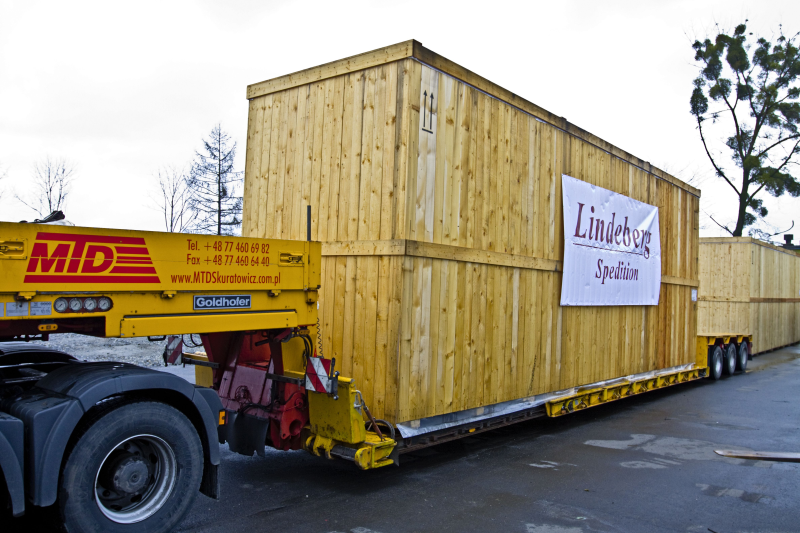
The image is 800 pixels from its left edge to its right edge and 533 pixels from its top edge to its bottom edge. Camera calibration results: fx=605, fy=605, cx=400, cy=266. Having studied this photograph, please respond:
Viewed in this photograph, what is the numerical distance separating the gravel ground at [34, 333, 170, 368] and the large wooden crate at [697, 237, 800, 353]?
15795 mm

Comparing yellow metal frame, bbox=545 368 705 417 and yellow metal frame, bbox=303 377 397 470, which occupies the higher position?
yellow metal frame, bbox=303 377 397 470

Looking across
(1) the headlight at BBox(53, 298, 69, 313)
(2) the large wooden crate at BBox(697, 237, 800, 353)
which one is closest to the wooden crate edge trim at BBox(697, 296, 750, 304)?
(2) the large wooden crate at BBox(697, 237, 800, 353)

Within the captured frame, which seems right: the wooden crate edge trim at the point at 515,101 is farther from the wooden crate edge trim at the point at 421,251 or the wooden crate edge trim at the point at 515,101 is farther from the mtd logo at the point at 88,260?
the mtd logo at the point at 88,260

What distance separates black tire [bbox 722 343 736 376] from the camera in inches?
588

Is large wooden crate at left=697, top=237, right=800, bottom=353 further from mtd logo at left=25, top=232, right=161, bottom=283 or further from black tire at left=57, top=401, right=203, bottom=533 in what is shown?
mtd logo at left=25, top=232, right=161, bottom=283

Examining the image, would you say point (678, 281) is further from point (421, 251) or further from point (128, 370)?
point (128, 370)

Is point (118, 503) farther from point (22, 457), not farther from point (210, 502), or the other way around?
point (210, 502)

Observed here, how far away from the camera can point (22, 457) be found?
3.48m

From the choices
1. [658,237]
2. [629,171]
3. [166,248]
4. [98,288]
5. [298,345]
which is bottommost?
[298,345]

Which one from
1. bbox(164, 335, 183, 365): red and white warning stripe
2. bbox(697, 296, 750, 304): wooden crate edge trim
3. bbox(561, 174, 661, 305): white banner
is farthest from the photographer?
bbox(697, 296, 750, 304): wooden crate edge trim

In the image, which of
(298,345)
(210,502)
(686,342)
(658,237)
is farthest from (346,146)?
(686,342)

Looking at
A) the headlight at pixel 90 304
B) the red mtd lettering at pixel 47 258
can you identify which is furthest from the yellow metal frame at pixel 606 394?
the red mtd lettering at pixel 47 258

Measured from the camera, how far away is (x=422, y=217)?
232 inches

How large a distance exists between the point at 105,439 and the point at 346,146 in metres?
3.60
